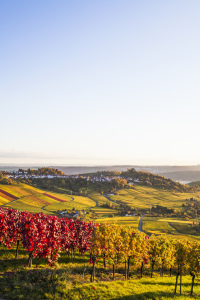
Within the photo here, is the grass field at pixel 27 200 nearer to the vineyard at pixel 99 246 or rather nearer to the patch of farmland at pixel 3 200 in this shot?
the patch of farmland at pixel 3 200

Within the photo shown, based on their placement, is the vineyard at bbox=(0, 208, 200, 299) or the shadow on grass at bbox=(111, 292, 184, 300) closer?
the shadow on grass at bbox=(111, 292, 184, 300)

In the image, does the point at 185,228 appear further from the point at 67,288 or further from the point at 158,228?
the point at 67,288

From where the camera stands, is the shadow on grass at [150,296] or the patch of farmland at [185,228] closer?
the shadow on grass at [150,296]

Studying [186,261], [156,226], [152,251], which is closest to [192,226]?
[156,226]

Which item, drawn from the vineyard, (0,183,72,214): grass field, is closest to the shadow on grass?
the vineyard

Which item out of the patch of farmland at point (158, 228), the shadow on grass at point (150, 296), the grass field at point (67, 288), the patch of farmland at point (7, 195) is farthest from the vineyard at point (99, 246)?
the patch of farmland at point (7, 195)

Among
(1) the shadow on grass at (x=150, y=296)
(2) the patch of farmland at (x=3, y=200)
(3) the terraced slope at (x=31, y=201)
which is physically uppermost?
(1) the shadow on grass at (x=150, y=296)

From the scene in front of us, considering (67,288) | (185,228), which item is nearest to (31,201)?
(185,228)

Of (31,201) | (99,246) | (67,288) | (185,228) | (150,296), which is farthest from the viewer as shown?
(31,201)

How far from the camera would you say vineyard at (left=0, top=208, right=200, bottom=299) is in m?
30.9

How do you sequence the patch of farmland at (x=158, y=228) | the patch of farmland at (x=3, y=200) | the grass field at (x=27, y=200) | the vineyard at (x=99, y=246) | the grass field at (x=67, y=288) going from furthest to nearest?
1. the grass field at (x=27, y=200)
2. the patch of farmland at (x=3, y=200)
3. the patch of farmland at (x=158, y=228)
4. the vineyard at (x=99, y=246)
5. the grass field at (x=67, y=288)

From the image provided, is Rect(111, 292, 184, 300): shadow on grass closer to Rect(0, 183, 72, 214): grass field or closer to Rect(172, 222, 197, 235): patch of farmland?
Rect(172, 222, 197, 235): patch of farmland

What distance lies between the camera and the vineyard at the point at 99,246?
30.9 metres

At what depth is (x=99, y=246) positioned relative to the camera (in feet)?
106
